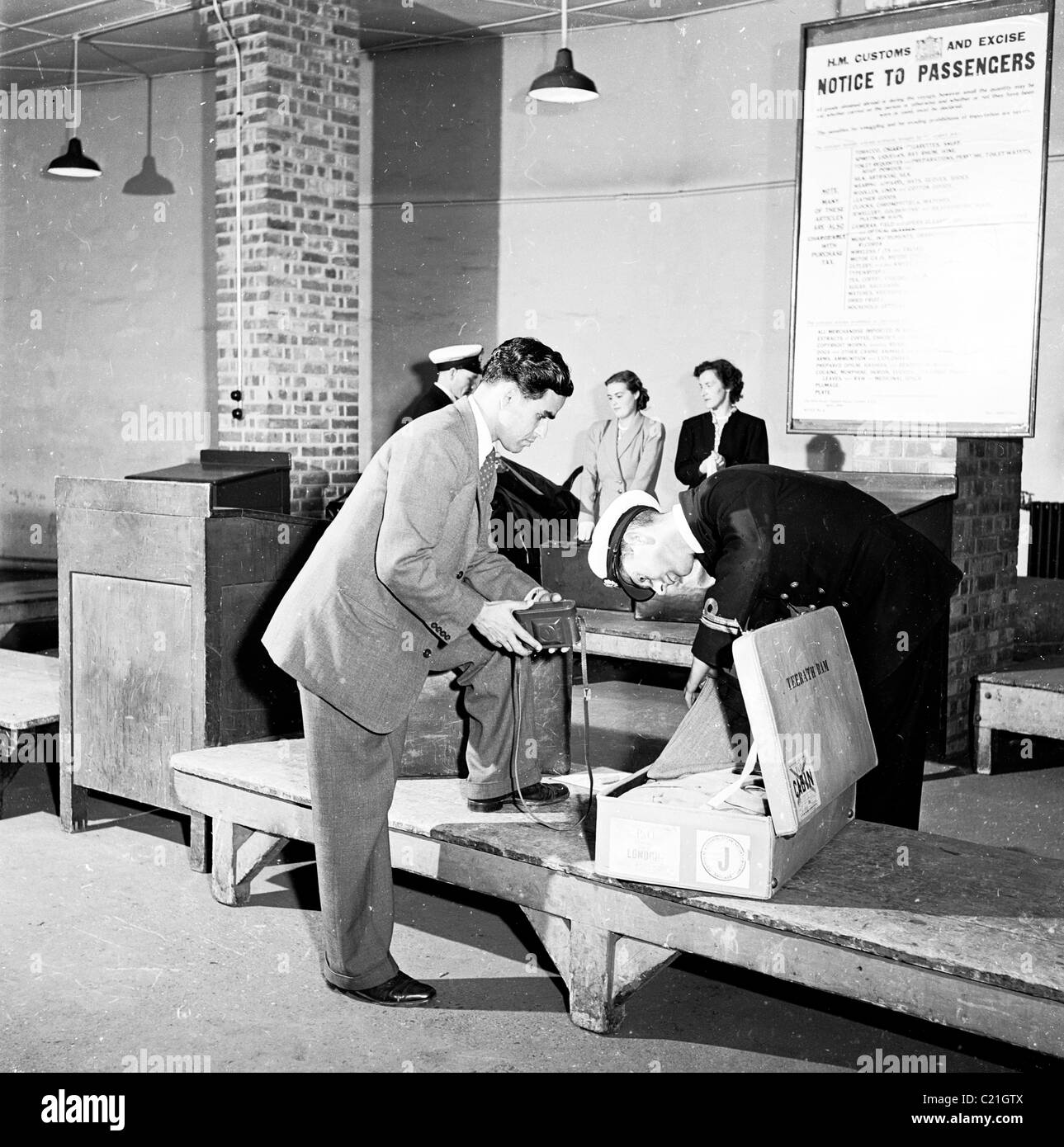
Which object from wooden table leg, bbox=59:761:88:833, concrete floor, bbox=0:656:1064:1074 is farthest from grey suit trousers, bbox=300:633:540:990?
wooden table leg, bbox=59:761:88:833

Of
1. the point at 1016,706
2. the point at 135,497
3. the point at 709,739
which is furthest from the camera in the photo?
the point at 1016,706

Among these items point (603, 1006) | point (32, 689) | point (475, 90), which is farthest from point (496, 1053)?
point (475, 90)

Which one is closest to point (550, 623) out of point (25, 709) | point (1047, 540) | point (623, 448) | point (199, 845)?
point (199, 845)

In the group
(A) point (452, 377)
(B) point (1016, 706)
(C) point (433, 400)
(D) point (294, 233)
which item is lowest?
(B) point (1016, 706)

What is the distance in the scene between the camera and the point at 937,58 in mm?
5156

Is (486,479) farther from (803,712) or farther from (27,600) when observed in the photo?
(27,600)

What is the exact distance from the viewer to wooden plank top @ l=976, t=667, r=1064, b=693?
17.0 ft

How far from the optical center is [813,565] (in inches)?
137

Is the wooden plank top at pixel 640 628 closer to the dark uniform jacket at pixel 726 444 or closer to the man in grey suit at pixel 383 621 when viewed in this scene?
the dark uniform jacket at pixel 726 444

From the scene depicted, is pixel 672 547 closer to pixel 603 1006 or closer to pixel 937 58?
pixel 603 1006

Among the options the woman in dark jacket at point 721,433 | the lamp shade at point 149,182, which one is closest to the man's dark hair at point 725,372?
the woman in dark jacket at point 721,433

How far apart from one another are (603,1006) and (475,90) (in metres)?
8.94

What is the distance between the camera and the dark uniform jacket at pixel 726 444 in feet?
22.2

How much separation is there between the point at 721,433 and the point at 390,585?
4271 millimetres
